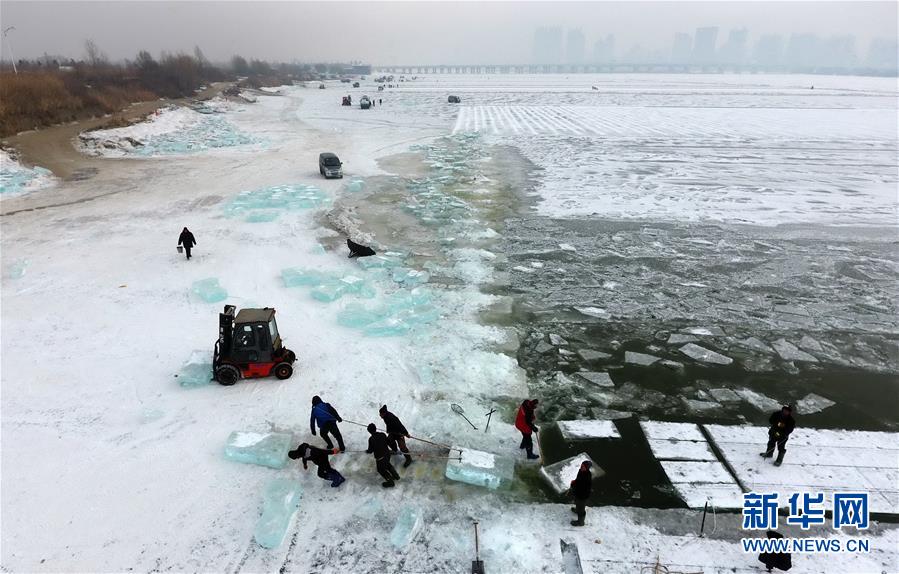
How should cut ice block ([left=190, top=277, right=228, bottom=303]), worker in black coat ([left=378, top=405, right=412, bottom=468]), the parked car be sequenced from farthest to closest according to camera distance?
1. the parked car
2. cut ice block ([left=190, top=277, right=228, bottom=303])
3. worker in black coat ([left=378, top=405, right=412, bottom=468])

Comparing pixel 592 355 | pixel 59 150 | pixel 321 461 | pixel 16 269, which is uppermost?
pixel 59 150

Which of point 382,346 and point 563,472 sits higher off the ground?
point 382,346

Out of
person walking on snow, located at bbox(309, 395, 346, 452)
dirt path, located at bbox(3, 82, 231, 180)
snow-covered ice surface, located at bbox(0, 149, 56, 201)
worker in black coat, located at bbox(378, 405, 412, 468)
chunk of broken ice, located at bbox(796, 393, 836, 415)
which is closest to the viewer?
worker in black coat, located at bbox(378, 405, 412, 468)

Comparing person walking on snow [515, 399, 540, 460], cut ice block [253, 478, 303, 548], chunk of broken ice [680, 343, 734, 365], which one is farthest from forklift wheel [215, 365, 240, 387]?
chunk of broken ice [680, 343, 734, 365]

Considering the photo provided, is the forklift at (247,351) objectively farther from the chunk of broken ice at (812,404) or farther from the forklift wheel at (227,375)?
the chunk of broken ice at (812,404)

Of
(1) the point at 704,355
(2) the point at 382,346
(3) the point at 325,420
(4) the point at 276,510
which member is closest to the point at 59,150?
(2) the point at 382,346

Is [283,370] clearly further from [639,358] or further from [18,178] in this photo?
[18,178]

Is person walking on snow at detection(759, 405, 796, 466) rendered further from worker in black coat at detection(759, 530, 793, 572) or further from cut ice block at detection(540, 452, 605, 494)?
cut ice block at detection(540, 452, 605, 494)

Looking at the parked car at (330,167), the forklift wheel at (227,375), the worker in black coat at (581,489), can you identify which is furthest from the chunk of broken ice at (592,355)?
the parked car at (330,167)
